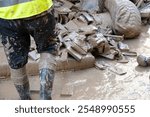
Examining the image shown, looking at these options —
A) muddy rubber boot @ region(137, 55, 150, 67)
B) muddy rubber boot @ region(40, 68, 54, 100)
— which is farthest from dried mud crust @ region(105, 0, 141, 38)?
muddy rubber boot @ region(40, 68, 54, 100)

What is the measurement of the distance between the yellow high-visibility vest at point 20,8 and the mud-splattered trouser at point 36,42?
0.19ft

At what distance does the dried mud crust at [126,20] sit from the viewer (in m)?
5.90

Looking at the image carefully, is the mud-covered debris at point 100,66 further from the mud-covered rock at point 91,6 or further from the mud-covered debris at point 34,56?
the mud-covered rock at point 91,6

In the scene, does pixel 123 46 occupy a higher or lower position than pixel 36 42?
lower

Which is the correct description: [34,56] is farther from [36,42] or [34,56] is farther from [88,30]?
[36,42]

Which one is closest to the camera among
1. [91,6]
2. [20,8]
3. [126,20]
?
[20,8]

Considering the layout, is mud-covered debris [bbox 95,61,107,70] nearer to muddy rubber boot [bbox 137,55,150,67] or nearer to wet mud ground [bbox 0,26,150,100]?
wet mud ground [bbox 0,26,150,100]

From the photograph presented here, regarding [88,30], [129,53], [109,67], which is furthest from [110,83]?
[88,30]

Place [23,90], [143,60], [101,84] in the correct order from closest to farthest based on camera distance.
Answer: [23,90]
[101,84]
[143,60]

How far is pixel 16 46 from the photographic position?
360 cm

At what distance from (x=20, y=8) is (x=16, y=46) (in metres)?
0.49

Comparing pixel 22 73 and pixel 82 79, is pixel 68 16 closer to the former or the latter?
pixel 82 79

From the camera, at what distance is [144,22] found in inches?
260

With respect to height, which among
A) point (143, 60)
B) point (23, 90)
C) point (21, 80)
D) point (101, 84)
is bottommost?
point (101, 84)
